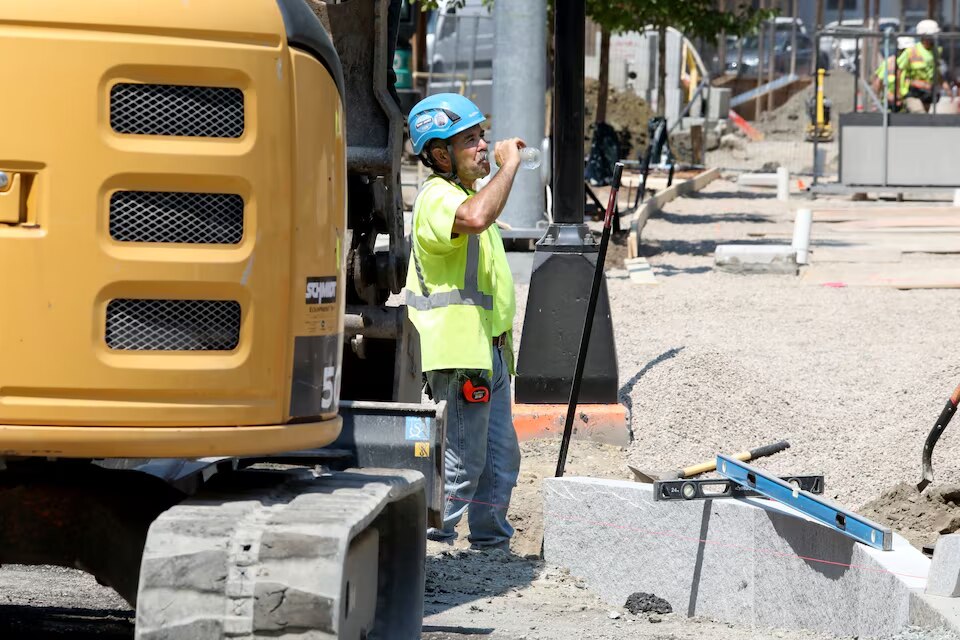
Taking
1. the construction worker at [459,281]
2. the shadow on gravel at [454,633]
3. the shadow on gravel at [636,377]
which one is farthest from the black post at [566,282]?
the shadow on gravel at [454,633]

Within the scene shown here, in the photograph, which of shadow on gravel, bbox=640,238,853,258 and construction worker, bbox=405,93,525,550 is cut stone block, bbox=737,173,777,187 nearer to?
shadow on gravel, bbox=640,238,853,258

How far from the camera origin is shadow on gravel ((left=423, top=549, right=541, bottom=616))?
5.84 meters

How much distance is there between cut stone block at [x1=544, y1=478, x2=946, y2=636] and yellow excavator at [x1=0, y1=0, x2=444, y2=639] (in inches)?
91.9

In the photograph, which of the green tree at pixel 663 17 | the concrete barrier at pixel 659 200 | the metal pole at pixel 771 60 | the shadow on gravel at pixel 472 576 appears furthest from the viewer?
the metal pole at pixel 771 60

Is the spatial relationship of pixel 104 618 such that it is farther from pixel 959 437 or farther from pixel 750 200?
pixel 750 200

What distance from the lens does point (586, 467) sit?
789cm

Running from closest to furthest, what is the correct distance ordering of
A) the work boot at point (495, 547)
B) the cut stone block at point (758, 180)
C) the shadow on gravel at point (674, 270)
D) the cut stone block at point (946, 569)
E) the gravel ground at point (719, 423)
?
the cut stone block at point (946, 569) < the gravel ground at point (719, 423) < the work boot at point (495, 547) < the shadow on gravel at point (674, 270) < the cut stone block at point (758, 180)

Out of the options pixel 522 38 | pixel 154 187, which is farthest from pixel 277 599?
pixel 522 38

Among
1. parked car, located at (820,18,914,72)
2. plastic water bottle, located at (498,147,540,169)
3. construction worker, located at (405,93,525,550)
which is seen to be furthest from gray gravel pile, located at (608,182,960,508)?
parked car, located at (820,18,914,72)

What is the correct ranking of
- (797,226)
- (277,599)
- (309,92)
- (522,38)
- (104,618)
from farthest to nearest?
1. (797,226)
2. (522,38)
3. (104,618)
4. (309,92)
5. (277,599)

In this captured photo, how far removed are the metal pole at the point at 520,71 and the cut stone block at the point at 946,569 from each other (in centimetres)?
872

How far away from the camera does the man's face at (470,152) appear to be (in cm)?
595

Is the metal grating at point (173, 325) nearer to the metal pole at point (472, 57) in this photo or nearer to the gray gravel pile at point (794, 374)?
the gray gravel pile at point (794, 374)

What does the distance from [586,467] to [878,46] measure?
34.1 meters
